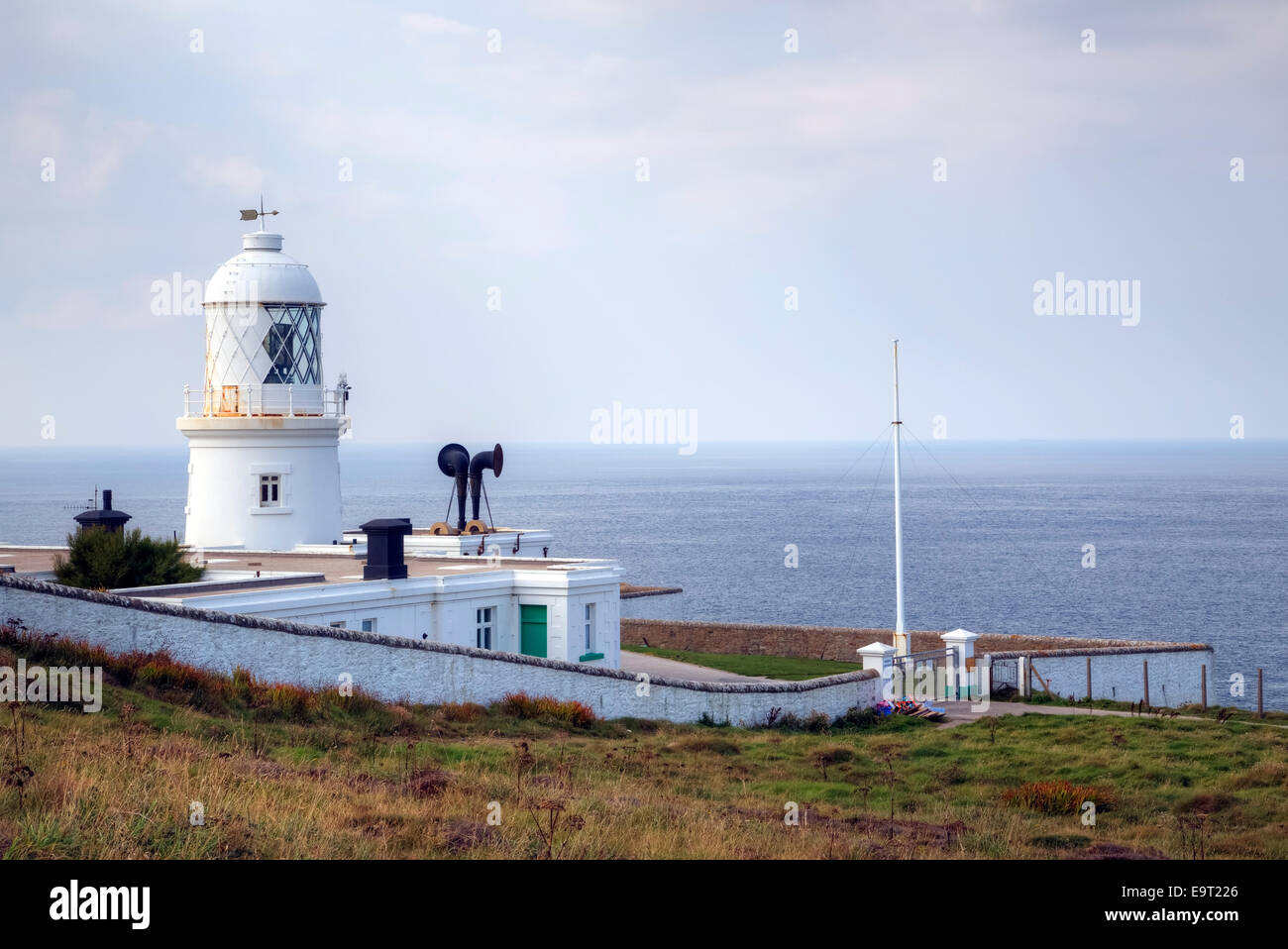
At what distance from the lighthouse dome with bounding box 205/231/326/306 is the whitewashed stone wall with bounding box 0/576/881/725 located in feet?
52.0

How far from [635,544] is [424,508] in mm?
47636

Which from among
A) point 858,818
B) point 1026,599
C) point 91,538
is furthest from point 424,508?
point 858,818

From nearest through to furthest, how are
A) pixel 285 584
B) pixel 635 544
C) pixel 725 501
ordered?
1. pixel 285 584
2. pixel 635 544
3. pixel 725 501

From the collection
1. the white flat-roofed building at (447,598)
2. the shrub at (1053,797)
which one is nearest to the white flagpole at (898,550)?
the white flat-roofed building at (447,598)

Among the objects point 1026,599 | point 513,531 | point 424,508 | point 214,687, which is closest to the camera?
point 214,687

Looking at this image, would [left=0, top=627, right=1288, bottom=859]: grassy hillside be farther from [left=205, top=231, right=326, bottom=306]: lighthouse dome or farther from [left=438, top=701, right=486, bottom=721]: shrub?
[left=205, top=231, right=326, bottom=306]: lighthouse dome

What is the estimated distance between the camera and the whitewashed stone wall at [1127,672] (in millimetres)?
32281

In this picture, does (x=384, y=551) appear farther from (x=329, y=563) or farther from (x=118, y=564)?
(x=118, y=564)

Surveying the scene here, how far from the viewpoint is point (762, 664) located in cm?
3641

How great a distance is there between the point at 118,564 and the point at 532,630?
833 cm

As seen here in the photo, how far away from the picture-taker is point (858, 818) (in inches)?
585

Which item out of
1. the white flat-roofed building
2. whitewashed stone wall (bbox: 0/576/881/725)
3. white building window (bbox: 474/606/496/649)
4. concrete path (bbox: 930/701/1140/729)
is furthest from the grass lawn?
white building window (bbox: 474/606/496/649)

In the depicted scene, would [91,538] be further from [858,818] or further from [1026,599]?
[1026,599]
